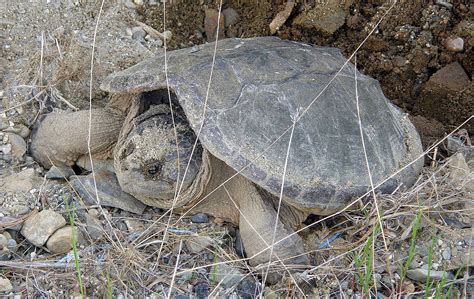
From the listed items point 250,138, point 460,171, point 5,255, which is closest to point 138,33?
point 250,138

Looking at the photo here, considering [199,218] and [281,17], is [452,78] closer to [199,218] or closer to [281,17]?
[281,17]

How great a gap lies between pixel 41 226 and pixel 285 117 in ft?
3.63

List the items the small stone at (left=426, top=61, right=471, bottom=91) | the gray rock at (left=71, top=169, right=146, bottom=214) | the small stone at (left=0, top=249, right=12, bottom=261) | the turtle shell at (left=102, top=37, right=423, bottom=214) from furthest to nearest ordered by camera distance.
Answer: the small stone at (left=426, top=61, right=471, bottom=91)
the gray rock at (left=71, top=169, right=146, bottom=214)
the turtle shell at (left=102, top=37, right=423, bottom=214)
the small stone at (left=0, top=249, right=12, bottom=261)

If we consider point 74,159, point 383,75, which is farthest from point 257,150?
point 383,75

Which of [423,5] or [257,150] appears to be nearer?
[257,150]

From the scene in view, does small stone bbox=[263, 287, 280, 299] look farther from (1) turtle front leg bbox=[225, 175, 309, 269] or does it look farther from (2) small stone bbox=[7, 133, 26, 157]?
(2) small stone bbox=[7, 133, 26, 157]

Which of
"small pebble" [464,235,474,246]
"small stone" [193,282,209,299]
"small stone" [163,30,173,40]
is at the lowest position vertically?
"small stone" [193,282,209,299]

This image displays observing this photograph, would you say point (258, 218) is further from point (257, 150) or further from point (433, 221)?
point (433, 221)

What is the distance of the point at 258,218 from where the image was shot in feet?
9.47

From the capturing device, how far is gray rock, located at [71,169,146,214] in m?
2.96

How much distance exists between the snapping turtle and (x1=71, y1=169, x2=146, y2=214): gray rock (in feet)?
0.29

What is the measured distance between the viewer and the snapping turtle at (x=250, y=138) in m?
2.73

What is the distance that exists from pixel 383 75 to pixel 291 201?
1348 mm

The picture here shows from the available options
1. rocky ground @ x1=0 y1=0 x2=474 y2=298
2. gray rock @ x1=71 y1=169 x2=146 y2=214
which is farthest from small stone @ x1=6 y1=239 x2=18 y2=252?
gray rock @ x1=71 y1=169 x2=146 y2=214
